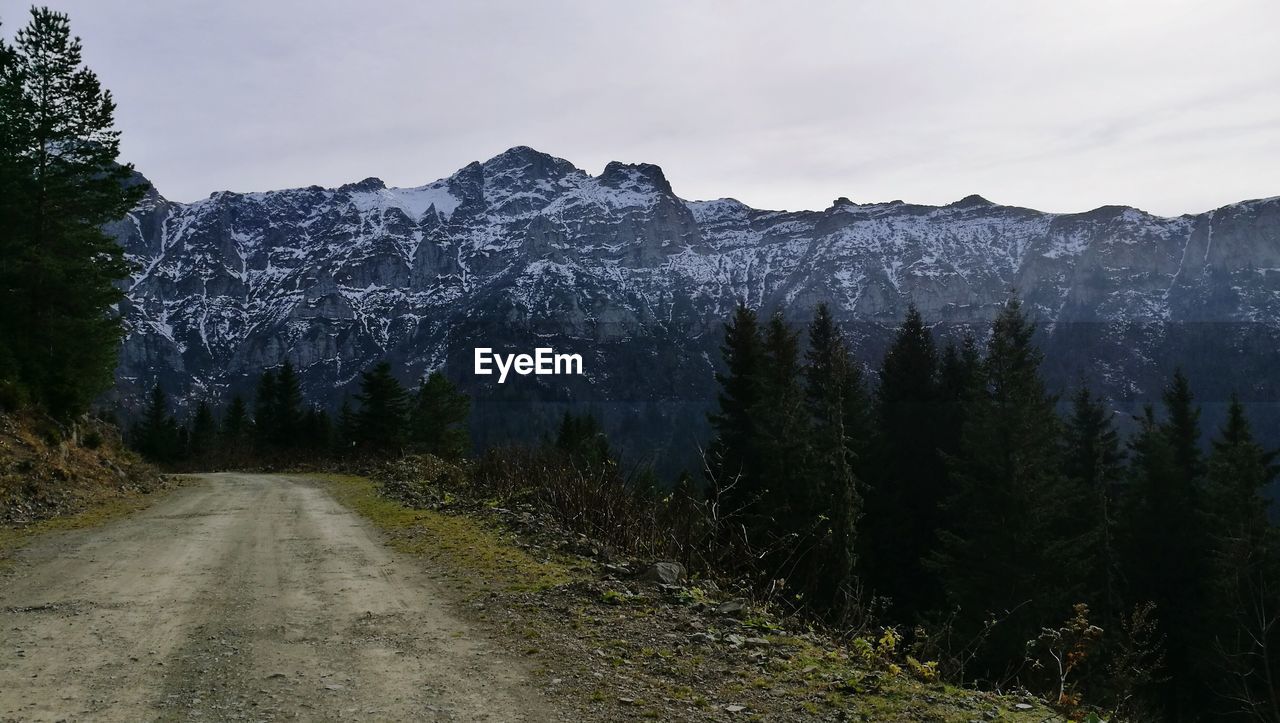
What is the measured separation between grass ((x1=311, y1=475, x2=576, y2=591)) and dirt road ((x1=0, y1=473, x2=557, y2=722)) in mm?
647

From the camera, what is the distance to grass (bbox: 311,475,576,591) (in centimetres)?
942

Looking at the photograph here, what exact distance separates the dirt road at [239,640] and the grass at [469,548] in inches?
25.5

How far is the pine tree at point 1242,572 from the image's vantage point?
24.5 m

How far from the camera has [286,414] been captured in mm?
68875

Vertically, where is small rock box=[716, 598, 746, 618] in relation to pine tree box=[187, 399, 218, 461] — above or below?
above

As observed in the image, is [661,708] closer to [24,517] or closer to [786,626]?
[786,626]

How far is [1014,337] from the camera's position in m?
28.2

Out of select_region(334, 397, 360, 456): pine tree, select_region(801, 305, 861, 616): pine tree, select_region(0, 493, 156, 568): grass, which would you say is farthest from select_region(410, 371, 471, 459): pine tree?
select_region(0, 493, 156, 568): grass

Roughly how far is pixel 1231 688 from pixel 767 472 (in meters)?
16.9

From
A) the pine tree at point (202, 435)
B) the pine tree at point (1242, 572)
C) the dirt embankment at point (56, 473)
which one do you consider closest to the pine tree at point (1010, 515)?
the pine tree at point (1242, 572)

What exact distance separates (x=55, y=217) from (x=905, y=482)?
3277cm

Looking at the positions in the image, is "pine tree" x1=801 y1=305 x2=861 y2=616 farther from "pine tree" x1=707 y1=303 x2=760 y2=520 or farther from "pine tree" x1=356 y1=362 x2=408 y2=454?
"pine tree" x1=356 y1=362 x2=408 y2=454

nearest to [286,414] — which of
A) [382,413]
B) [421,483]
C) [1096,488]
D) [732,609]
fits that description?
[382,413]

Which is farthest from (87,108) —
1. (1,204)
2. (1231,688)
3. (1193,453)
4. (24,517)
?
(1193,453)
